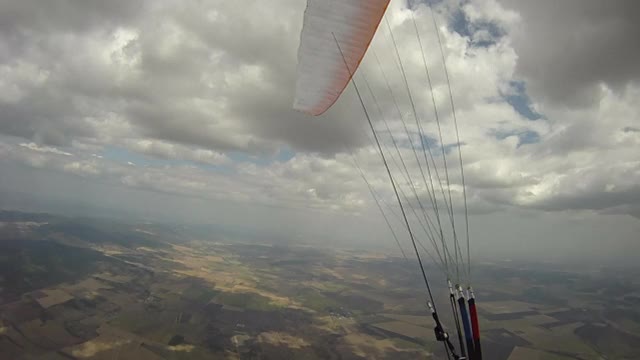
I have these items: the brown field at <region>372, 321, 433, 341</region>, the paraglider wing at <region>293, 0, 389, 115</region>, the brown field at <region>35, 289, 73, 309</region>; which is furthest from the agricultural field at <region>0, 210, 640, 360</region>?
the paraglider wing at <region>293, 0, 389, 115</region>

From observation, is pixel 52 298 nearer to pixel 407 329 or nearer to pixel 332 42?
pixel 407 329

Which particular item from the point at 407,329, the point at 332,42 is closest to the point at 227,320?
the point at 407,329

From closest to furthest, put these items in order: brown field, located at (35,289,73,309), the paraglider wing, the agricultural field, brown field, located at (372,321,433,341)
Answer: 1. the paraglider wing
2. the agricultural field
3. brown field, located at (35,289,73,309)
4. brown field, located at (372,321,433,341)

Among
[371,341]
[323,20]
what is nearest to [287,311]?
[371,341]

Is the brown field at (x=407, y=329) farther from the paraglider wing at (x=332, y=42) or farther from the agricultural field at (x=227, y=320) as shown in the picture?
the paraglider wing at (x=332, y=42)

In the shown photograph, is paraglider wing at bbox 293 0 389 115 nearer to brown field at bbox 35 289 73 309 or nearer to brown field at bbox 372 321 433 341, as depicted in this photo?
brown field at bbox 372 321 433 341

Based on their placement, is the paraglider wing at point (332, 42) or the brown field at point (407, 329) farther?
the brown field at point (407, 329)

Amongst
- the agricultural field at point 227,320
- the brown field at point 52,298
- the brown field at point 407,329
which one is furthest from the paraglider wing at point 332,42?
the brown field at point 52,298

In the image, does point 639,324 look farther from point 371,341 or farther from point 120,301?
point 120,301
